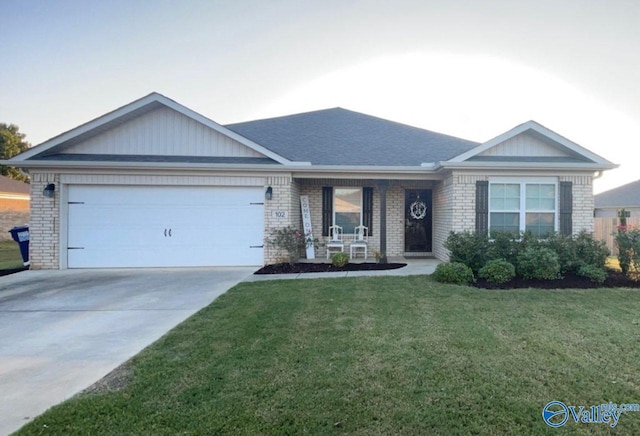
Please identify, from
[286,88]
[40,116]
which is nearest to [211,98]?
[286,88]

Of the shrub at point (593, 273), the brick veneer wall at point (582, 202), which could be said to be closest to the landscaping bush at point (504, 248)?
the shrub at point (593, 273)

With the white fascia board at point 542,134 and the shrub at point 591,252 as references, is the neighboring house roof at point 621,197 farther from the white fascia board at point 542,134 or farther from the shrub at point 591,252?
the shrub at point 591,252

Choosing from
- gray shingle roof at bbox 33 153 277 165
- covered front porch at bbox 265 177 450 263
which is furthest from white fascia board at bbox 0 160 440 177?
covered front porch at bbox 265 177 450 263

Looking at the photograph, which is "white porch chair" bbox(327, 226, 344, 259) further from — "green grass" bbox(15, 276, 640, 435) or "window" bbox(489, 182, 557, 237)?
"green grass" bbox(15, 276, 640, 435)

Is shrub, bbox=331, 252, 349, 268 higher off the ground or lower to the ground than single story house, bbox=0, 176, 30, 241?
lower

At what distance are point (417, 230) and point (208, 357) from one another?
9123mm

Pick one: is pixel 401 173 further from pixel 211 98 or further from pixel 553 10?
pixel 211 98

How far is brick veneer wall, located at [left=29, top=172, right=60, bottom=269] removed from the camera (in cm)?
867

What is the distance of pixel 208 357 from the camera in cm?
340

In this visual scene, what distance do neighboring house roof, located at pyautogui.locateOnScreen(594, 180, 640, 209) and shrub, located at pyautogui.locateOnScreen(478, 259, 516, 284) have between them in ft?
72.5

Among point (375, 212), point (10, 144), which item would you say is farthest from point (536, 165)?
point (10, 144)

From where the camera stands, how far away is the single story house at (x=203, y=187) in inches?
343

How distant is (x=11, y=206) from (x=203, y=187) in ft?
65.6

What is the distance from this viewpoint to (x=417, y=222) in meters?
11.2
